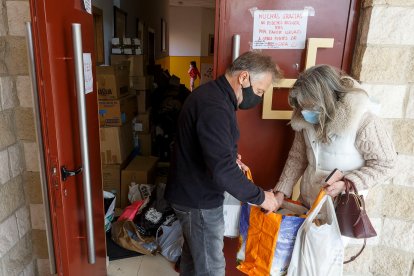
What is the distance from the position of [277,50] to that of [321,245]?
939mm

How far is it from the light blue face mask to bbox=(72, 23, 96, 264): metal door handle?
0.91 meters

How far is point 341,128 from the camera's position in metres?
1.28

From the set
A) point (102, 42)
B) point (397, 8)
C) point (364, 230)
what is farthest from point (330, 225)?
point (102, 42)

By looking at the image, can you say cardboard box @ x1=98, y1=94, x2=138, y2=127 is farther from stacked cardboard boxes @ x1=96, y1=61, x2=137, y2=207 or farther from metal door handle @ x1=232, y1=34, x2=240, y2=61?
metal door handle @ x1=232, y1=34, x2=240, y2=61

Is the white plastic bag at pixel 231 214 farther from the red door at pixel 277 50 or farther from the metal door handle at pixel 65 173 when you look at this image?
the metal door handle at pixel 65 173

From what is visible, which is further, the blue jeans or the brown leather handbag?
the blue jeans

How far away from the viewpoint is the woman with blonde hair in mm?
1276

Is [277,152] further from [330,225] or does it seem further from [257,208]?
[330,225]

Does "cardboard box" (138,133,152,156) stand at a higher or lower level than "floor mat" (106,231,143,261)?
higher

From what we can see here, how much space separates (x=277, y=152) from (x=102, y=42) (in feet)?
7.55

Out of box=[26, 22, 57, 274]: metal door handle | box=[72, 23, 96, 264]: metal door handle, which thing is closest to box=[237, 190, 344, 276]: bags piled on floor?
box=[72, 23, 96, 264]: metal door handle

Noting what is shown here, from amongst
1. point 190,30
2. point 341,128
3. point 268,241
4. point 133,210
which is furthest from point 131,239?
point 190,30

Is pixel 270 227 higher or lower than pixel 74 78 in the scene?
lower

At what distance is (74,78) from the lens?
4.48ft
